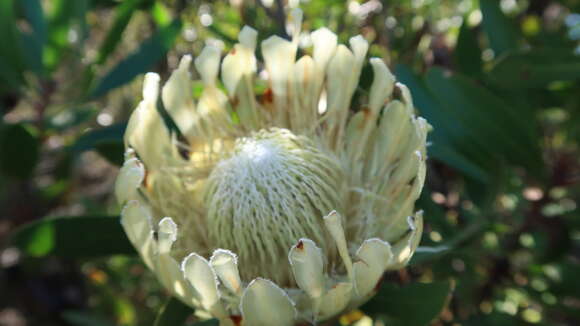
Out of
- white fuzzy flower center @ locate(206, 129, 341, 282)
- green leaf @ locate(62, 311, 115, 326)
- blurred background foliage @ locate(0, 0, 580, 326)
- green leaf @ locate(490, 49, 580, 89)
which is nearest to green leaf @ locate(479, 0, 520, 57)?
blurred background foliage @ locate(0, 0, 580, 326)

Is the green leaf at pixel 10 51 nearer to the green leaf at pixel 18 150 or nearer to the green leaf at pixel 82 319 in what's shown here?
the green leaf at pixel 18 150

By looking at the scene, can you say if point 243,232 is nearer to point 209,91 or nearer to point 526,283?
point 209,91

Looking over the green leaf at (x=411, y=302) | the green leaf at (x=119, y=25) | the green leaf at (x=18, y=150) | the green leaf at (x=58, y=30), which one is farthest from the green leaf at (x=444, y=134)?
the green leaf at (x=58, y=30)

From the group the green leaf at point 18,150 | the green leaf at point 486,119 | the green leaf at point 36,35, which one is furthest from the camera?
the green leaf at point 36,35

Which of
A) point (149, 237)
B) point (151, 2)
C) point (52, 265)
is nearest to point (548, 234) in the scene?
point (149, 237)

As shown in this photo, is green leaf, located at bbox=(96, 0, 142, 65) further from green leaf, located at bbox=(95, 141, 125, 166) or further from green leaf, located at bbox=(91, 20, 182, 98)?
green leaf, located at bbox=(95, 141, 125, 166)

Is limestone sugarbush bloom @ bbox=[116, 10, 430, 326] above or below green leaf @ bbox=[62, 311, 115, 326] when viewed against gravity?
above

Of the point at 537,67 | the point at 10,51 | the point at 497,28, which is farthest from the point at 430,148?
the point at 10,51

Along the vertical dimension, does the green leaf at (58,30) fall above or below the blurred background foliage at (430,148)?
above
